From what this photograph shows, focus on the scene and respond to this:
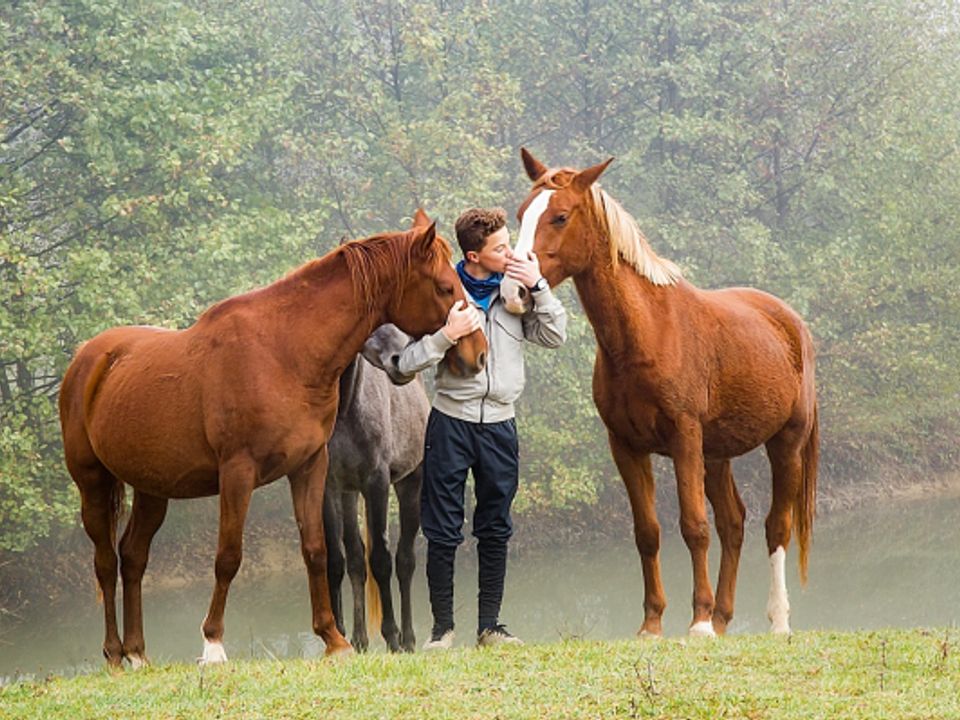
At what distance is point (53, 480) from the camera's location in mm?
18078

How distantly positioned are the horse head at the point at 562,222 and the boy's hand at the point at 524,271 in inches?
8.5

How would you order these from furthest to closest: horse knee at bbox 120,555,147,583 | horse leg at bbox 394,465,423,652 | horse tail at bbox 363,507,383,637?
horse leg at bbox 394,465,423,652, horse tail at bbox 363,507,383,637, horse knee at bbox 120,555,147,583

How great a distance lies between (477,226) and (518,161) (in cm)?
1987

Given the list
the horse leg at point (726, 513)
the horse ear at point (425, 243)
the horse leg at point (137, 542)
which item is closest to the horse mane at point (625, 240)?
the horse ear at point (425, 243)

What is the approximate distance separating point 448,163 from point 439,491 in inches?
650

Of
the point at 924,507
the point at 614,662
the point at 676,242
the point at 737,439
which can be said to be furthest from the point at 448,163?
the point at 614,662

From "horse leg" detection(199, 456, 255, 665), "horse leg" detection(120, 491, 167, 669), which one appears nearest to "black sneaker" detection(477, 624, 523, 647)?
"horse leg" detection(199, 456, 255, 665)

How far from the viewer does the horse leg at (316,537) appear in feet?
21.8

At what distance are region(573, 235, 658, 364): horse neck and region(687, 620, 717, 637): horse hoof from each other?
1.49 metres

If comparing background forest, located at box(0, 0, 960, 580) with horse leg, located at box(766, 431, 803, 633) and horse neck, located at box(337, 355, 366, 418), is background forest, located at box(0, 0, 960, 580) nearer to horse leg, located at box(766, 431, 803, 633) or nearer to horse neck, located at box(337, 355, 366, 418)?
horse neck, located at box(337, 355, 366, 418)

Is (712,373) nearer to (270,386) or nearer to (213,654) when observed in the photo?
(270,386)

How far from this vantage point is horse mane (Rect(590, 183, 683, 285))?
22.8 feet

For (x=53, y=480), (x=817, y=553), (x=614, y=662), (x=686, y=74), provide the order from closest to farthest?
(x=614, y=662) < (x=53, y=480) < (x=817, y=553) < (x=686, y=74)

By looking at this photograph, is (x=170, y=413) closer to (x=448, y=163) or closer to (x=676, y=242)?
(x=448, y=163)
